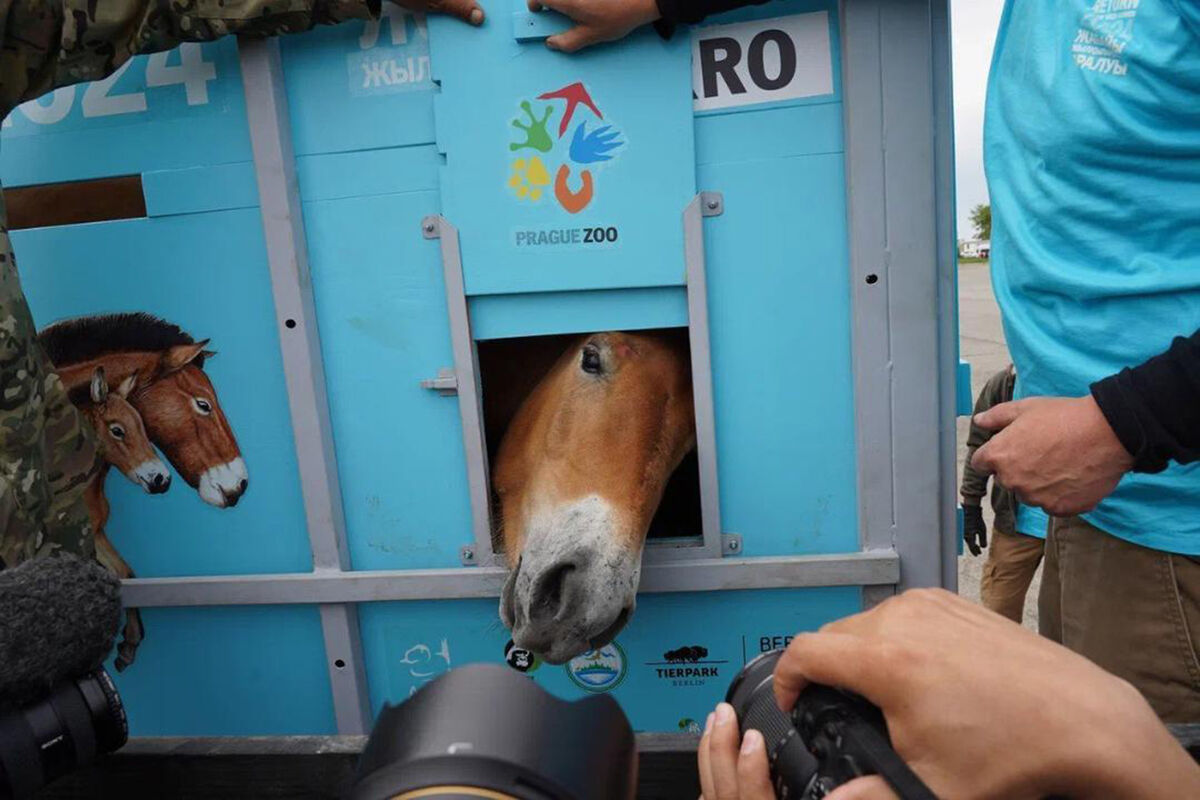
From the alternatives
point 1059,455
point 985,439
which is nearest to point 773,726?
point 1059,455

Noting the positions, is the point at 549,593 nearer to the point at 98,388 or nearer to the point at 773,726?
the point at 773,726

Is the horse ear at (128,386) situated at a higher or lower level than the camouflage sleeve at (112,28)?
lower

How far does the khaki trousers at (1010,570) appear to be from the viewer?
340cm

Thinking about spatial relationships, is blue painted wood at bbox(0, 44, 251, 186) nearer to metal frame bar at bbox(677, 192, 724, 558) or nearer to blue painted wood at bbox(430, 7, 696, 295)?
blue painted wood at bbox(430, 7, 696, 295)

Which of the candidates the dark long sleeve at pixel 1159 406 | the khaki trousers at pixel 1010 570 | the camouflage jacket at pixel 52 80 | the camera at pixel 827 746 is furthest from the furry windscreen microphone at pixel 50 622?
the khaki trousers at pixel 1010 570

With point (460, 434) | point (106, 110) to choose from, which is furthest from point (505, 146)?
point (106, 110)

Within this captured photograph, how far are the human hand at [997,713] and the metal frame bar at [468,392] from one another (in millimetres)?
1313

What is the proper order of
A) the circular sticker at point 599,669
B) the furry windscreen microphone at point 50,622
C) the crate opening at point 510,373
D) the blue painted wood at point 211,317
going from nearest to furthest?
the furry windscreen microphone at point 50,622 < the blue painted wood at point 211,317 < the circular sticker at point 599,669 < the crate opening at point 510,373

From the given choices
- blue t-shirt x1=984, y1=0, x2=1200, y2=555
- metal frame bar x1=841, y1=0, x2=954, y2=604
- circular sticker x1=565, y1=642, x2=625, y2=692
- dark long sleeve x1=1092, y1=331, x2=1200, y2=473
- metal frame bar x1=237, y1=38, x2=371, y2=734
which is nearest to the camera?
dark long sleeve x1=1092, y1=331, x2=1200, y2=473

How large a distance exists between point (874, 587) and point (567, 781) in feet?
4.39

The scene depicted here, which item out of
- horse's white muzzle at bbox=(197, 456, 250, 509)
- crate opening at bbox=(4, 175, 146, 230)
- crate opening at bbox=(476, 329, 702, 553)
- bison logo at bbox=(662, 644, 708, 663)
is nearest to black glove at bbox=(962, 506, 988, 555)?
crate opening at bbox=(476, 329, 702, 553)

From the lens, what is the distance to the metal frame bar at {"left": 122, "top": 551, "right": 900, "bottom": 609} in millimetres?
1864

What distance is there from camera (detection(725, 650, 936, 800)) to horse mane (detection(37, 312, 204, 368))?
1673mm

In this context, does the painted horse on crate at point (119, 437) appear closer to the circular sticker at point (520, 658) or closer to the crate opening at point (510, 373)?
the crate opening at point (510, 373)
